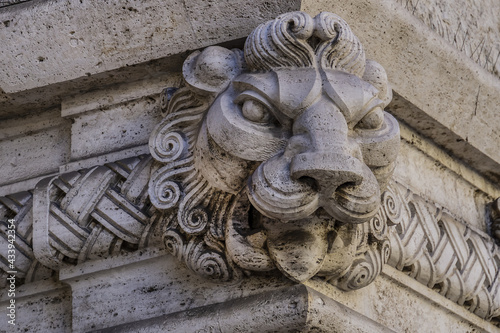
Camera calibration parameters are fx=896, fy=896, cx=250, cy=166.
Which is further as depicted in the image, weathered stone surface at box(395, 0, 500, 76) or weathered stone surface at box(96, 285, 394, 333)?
weathered stone surface at box(395, 0, 500, 76)

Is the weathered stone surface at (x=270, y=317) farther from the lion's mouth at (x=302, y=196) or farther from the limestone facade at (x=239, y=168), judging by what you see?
the lion's mouth at (x=302, y=196)

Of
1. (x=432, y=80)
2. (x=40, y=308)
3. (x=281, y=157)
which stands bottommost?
(x=40, y=308)

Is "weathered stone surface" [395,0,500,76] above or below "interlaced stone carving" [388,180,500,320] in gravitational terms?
above

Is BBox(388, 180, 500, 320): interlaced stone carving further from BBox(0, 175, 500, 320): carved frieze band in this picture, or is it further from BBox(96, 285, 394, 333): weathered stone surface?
BBox(96, 285, 394, 333): weathered stone surface

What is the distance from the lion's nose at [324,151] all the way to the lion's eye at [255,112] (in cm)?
7

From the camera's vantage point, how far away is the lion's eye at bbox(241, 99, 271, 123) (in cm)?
180

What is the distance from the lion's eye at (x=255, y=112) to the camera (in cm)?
180

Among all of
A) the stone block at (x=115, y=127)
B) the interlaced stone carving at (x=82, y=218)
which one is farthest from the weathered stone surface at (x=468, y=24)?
the interlaced stone carving at (x=82, y=218)

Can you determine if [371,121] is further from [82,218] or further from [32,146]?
[32,146]

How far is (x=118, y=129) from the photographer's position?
210 centimetres

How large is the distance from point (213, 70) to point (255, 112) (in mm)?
167

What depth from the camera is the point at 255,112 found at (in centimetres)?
179

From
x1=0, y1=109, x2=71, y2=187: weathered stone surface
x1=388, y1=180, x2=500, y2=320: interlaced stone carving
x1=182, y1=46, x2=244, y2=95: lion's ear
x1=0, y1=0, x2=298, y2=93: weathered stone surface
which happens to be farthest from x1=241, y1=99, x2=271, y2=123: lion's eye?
x1=0, y1=109, x2=71, y2=187: weathered stone surface

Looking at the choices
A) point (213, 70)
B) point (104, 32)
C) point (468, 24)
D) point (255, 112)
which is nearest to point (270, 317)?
point (255, 112)
